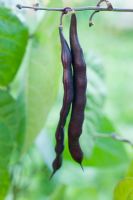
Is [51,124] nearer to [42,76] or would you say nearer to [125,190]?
[42,76]

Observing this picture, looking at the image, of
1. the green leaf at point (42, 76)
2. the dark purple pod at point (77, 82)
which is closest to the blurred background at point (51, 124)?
the green leaf at point (42, 76)

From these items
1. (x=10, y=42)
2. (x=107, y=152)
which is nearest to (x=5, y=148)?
(x=10, y=42)

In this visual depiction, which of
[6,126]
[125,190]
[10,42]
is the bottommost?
[125,190]

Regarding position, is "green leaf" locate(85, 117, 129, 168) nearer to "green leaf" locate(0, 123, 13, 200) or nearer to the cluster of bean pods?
"green leaf" locate(0, 123, 13, 200)

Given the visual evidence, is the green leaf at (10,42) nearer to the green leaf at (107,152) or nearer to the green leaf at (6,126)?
the green leaf at (6,126)

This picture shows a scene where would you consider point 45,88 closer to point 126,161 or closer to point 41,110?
point 41,110

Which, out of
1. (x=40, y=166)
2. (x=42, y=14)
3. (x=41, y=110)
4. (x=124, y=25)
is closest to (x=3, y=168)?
(x=41, y=110)
